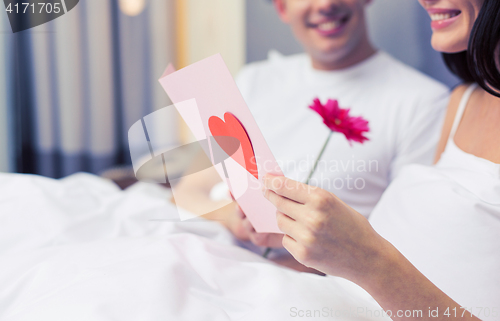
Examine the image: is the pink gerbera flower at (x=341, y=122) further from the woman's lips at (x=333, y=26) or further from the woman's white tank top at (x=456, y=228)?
the woman's lips at (x=333, y=26)

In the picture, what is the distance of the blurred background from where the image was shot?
164 centimetres

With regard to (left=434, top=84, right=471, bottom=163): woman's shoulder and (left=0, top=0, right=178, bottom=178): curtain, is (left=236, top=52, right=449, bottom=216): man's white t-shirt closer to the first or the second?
(left=434, top=84, right=471, bottom=163): woman's shoulder

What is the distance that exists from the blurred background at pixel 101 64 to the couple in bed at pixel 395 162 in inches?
20.1

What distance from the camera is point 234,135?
458mm

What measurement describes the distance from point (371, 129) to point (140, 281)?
26.6 inches

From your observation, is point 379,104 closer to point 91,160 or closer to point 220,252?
point 220,252

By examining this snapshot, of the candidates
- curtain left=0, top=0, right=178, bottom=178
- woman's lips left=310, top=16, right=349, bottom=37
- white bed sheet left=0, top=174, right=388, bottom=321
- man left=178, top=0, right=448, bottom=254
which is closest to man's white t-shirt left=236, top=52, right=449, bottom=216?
man left=178, top=0, right=448, bottom=254

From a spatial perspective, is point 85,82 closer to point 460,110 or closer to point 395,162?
point 395,162

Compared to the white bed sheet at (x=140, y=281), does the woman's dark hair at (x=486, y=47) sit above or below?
above

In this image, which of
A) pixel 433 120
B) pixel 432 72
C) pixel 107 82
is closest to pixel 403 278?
pixel 433 120

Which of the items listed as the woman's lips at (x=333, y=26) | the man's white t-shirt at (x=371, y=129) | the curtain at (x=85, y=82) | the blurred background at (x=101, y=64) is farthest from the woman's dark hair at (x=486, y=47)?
the curtain at (x=85, y=82)

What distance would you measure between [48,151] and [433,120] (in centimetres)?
175

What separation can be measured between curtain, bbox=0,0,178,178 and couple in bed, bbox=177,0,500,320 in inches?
37.7

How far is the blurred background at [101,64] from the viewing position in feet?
5.39
